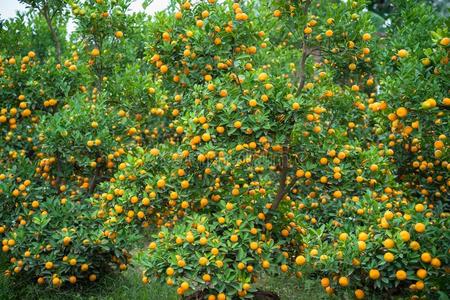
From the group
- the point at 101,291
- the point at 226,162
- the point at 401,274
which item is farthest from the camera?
the point at 101,291

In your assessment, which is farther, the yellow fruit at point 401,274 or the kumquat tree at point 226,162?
the kumquat tree at point 226,162

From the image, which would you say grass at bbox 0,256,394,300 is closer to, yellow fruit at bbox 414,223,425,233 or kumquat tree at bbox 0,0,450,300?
kumquat tree at bbox 0,0,450,300

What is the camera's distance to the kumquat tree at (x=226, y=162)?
3.45 metres

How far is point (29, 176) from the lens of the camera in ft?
16.4

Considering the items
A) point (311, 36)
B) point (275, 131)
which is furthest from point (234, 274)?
point (311, 36)

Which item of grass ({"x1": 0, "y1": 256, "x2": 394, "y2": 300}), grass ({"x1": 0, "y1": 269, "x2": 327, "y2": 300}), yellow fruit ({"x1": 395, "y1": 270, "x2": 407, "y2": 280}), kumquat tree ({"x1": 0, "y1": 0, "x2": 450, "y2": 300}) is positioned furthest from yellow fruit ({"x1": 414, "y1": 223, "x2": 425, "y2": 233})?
grass ({"x1": 0, "y1": 269, "x2": 327, "y2": 300})

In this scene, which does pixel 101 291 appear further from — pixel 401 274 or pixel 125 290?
pixel 401 274

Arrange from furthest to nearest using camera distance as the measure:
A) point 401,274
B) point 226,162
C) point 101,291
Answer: point 101,291
point 226,162
point 401,274

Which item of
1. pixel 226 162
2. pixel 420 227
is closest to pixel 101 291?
pixel 226 162

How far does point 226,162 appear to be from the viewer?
409cm

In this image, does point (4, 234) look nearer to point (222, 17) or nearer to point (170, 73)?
point (170, 73)

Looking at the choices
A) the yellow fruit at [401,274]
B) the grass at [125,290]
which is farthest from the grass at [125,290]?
the yellow fruit at [401,274]

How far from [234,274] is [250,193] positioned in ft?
2.78

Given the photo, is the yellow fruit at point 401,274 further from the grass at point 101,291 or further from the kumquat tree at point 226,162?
the grass at point 101,291
